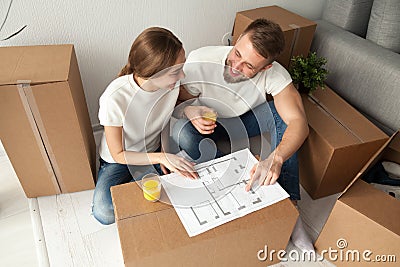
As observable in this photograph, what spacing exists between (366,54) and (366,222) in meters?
0.78

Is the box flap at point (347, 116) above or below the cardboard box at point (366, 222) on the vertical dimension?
above

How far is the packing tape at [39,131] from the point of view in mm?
1082

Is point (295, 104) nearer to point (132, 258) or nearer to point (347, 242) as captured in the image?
point (347, 242)

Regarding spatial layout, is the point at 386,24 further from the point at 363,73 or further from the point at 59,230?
the point at 59,230

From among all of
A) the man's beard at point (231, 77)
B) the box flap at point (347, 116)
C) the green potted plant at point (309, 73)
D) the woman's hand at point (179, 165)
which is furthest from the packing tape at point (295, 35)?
the woman's hand at point (179, 165)

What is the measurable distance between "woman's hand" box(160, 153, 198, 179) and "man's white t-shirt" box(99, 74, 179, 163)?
14 centimetres

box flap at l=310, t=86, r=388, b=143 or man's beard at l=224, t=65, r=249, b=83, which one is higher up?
man's beard at l=224, t=65, r=249, b=83

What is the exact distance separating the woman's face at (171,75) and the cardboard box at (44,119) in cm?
31

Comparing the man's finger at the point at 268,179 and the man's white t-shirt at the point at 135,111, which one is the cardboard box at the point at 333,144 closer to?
the man's finger at the point at 268,179

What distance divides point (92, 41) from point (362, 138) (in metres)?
1.14

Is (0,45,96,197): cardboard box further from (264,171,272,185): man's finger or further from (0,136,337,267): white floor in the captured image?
(264,171,272,185): man's finger

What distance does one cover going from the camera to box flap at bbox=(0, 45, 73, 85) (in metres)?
1.09

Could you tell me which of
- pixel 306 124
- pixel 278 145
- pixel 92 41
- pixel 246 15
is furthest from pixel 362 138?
pixel 92 41

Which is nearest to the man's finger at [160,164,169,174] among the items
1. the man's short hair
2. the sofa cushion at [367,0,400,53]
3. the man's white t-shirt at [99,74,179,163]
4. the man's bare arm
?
the man's white t-shirt at [99,74,179,163]
